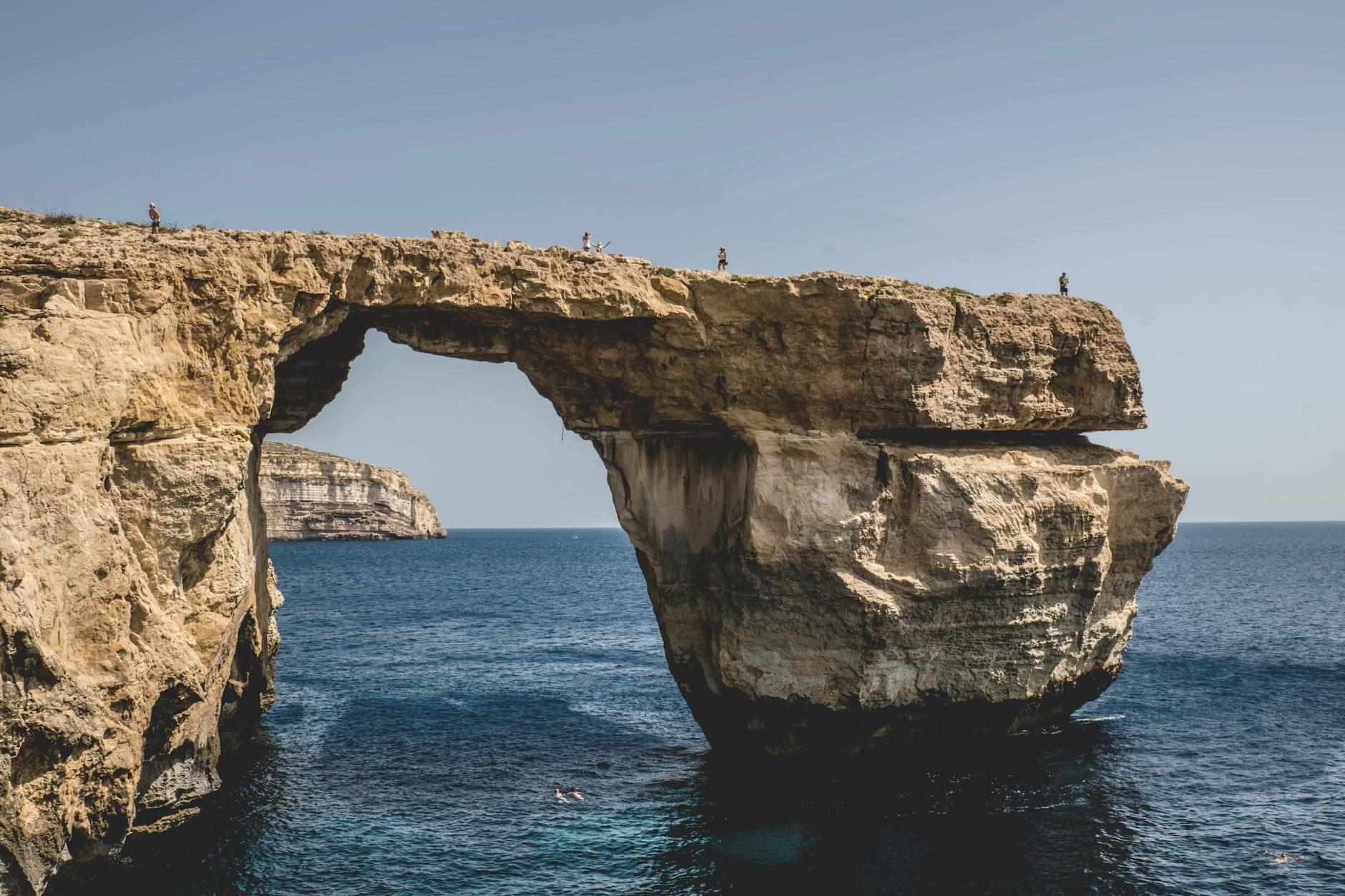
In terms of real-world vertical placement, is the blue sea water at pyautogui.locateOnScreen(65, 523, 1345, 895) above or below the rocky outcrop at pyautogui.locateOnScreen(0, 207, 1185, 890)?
below

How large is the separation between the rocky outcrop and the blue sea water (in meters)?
1.85

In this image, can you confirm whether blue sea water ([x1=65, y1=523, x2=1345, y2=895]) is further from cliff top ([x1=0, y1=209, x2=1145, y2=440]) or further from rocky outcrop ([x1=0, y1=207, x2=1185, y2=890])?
cliff top ([x1=0, y1=209, x2=1145, y2=440])

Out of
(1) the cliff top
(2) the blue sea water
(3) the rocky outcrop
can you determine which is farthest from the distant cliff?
(1) the cliff top

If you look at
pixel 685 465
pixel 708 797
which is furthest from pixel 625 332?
pixel 708 797

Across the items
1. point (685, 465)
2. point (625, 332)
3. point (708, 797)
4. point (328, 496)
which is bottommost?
point (708, 797)

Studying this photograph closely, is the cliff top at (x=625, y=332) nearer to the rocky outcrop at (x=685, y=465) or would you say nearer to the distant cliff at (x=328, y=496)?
the rocky outcrop at (x=685, y=465)

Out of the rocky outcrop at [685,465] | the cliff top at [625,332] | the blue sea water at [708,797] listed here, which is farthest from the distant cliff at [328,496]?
the cliff top at [625,332]

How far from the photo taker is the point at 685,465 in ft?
92.4

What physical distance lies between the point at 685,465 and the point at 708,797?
917 centimetres

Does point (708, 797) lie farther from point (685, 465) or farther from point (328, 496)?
point (328, 496)

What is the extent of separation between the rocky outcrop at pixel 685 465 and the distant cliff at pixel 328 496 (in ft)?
331

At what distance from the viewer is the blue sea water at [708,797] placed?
20.1 m

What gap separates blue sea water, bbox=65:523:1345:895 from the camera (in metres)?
20.1

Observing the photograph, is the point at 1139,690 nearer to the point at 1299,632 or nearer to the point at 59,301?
the point at 1299,632
